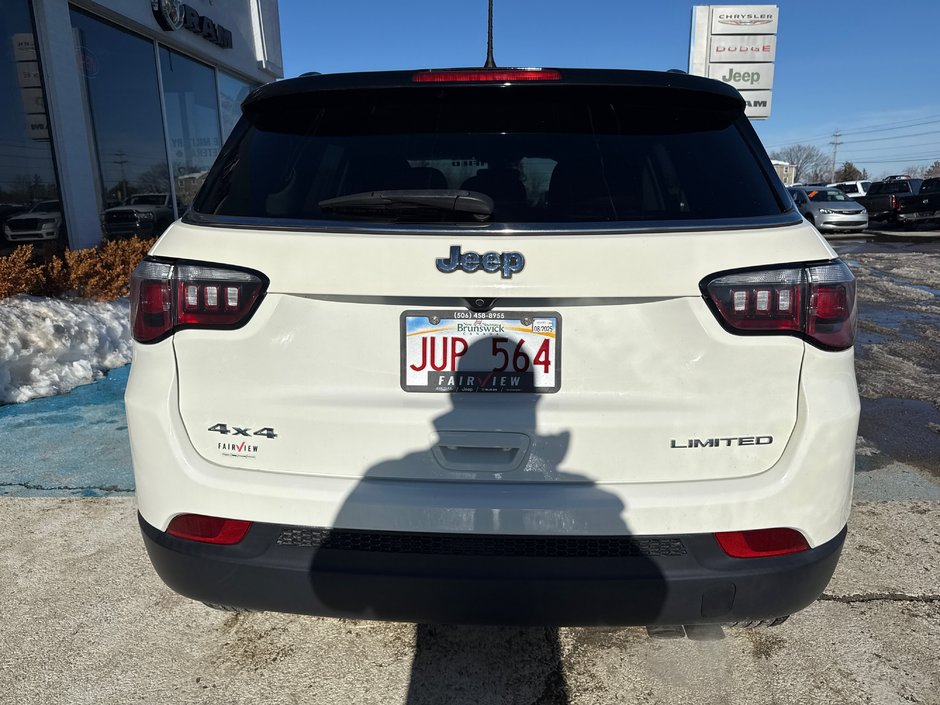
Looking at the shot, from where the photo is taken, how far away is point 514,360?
67.1 inches

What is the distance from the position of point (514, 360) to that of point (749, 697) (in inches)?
53.6

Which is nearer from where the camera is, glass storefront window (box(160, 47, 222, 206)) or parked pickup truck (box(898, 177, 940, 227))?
glass storefront window (box(160, 47, 222, 206))

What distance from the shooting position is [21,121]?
24.0 ft

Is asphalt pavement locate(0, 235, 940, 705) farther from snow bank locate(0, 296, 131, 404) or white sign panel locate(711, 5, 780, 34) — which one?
white sign panel locate(711, 5, 780, 34)

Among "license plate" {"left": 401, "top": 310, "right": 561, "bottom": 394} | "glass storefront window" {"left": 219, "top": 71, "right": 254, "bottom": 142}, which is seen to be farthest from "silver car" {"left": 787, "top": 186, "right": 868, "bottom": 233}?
"license plate" {"left": 401, "top": 310, "right": 561, "bottom": 394}

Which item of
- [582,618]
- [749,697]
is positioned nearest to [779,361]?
[582,618]

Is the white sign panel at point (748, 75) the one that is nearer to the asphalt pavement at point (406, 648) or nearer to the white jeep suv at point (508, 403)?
the asphalt pavement at point (406, 648)

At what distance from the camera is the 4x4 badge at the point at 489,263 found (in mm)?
1658

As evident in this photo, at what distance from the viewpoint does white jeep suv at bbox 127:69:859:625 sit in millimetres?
1682

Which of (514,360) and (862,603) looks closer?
(514,360)

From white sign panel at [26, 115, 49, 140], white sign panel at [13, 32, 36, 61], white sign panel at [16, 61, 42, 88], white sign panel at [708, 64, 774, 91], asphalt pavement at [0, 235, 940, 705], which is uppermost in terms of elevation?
white sign panel at [708, 64, 774, 91]

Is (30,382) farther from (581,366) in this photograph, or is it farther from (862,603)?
(862,603)

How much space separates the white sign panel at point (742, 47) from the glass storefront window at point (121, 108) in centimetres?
1044

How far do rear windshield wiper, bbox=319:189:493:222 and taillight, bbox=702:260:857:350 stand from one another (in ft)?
1.98
